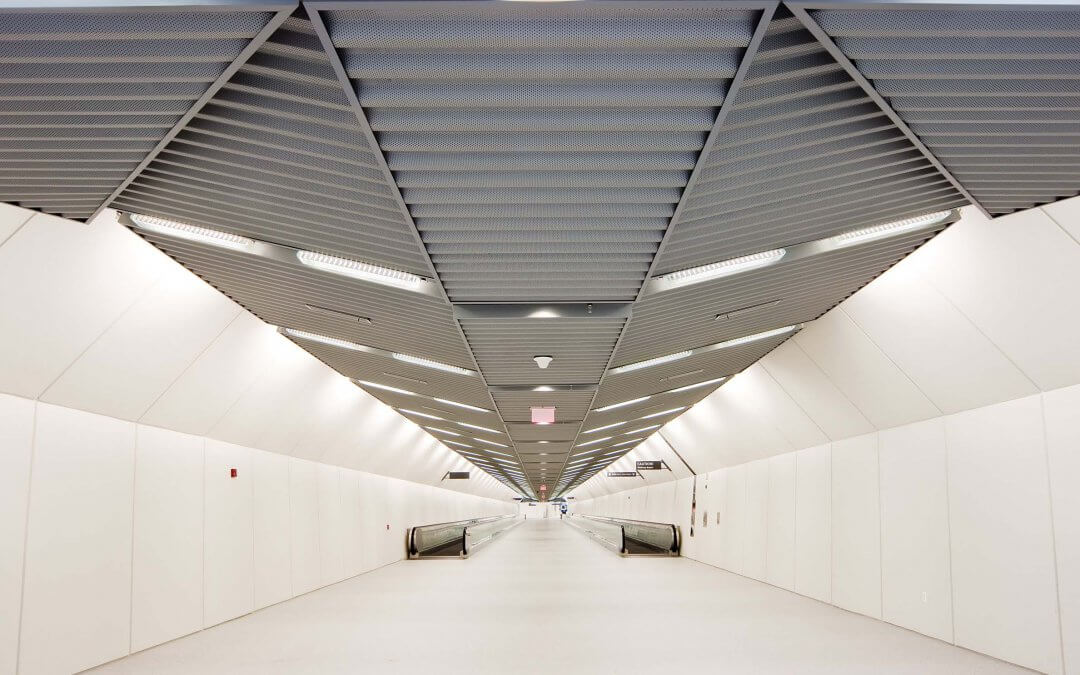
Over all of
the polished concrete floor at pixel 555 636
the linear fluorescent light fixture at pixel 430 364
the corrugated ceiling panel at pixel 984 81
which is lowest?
Answer: the polished concrete floor at pixel 555 636

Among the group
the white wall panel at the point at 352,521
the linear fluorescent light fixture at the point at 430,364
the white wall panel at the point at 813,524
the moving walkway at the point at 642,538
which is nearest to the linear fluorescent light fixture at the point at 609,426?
the moving walkway at the point at 642,538

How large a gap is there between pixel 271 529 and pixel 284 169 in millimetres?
10116

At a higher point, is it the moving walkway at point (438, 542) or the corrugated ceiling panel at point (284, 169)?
the corrugated ceiling panel at point (284, 169)

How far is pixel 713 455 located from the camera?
22.4 meters

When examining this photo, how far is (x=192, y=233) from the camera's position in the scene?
7457 millimetres

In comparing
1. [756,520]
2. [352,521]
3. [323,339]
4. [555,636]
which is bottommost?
[555,636]

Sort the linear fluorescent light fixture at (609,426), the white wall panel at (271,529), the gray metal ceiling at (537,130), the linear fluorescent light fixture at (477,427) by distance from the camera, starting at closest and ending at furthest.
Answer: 1. the gray metal ceiling at (537,130)
2. the white wall panel at (271,529)
3. the linear fluorescent light fixture at (477,427)
4. the linear fluorescent light fixture at (609,426)

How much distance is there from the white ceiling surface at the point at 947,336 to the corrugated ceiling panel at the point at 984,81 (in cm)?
106

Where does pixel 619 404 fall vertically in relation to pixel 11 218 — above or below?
below

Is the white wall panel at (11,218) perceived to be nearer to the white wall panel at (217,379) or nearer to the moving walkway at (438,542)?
the white wall panel at (217,379)

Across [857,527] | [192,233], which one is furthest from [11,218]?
[857,527]

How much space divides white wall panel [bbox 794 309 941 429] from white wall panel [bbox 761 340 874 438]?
0.95 feet

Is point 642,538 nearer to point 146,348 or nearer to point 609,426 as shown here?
point 609,426

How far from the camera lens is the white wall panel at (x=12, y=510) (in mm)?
7141
